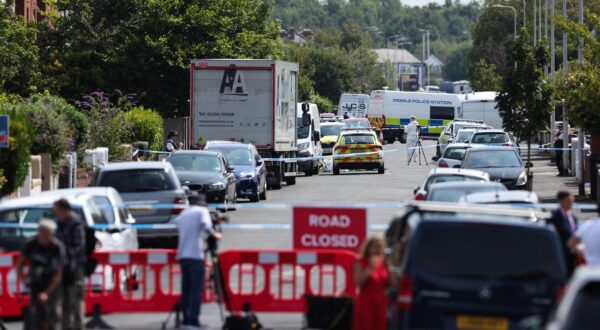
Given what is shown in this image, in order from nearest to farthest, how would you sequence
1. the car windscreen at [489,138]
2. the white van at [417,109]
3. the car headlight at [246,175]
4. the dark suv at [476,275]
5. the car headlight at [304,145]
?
the dark suv at [476,275] < the car headlight at [246,175] < the car windscreen at [489,138] < the car headlight at [304,145] < the white van at [417,109]

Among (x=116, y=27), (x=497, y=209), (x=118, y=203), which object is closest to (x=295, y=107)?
(x=116, y=27)

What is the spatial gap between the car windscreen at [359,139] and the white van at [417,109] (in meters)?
35.2

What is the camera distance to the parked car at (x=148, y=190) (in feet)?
75.9

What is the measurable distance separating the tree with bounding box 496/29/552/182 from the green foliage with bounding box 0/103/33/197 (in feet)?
56.8

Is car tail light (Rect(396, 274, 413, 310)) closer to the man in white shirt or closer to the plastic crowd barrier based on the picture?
the man in white shirt

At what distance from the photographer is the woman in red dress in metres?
12.7

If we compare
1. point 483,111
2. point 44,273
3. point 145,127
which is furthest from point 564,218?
point 483,111

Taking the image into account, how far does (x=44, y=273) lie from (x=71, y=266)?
553 millimetres

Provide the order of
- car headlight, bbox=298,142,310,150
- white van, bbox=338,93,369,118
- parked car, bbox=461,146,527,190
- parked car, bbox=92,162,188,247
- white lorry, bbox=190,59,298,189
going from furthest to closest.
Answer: white van, bbox=338,93,369,118 → car headlight, bbox=298,142,310,150 → white lorry, bbox=190,59,298,189 → parked car, bbox=461,146,527,190 → parked car, bbox=92,162,188,247

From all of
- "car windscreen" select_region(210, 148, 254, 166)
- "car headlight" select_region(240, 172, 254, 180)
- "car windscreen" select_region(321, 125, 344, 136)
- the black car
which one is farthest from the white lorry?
"car windscreen" select_region(321, 125, 344, 136)

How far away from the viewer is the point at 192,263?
48.4 ft

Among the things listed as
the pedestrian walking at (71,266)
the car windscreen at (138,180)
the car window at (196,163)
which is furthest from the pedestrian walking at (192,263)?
the car window at (196,163)

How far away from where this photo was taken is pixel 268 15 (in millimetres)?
57969

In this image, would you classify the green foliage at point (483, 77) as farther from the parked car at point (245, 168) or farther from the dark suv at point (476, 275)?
the dark suv at point (476, 275)
